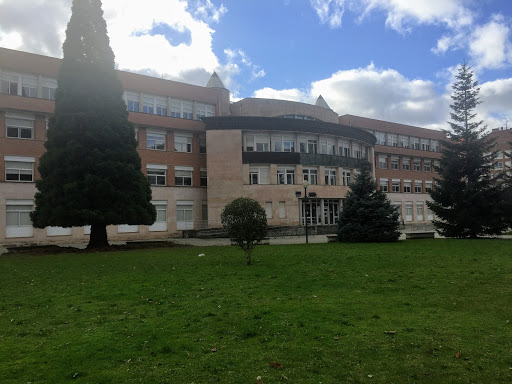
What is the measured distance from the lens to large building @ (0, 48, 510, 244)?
31969mm

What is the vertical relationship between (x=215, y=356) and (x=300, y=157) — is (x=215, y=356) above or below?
below

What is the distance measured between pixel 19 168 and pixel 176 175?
1320 cm

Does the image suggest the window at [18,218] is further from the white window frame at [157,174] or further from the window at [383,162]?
the window at [383,162]

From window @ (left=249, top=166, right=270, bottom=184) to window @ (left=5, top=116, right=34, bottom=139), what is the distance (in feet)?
62.8

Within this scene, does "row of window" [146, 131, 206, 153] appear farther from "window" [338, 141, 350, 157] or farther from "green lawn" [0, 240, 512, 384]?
"green lawn" [0, 240, 512, 384]

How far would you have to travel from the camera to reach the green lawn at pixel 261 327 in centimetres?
466

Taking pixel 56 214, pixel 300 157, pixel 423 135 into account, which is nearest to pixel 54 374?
pixel 56 214

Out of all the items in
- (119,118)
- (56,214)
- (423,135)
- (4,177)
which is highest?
(423,135)

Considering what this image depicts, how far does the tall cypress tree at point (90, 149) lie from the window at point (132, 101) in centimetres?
1289

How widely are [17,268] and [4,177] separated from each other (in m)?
20.1

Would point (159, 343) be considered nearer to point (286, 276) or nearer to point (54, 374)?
point (54, 374)

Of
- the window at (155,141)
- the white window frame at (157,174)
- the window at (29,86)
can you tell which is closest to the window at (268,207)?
the white window frame at (157,174)

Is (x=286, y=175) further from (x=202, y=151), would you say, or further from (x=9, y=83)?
(x=9, y=83)

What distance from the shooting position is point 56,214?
2122 centimetres
